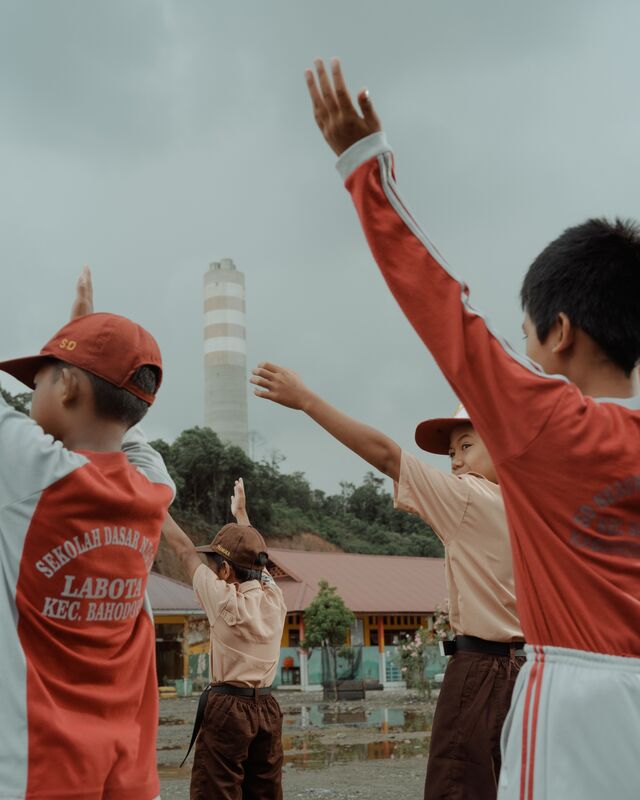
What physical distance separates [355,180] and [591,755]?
108cm

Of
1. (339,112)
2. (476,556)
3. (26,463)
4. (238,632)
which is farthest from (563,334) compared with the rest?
(238,632)

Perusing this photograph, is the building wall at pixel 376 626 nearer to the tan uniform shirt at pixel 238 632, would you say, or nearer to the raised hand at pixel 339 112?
the tan uniform shirt at pixel 238 632

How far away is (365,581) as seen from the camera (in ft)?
115

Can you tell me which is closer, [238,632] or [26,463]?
[26,463]

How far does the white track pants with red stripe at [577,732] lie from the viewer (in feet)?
5.08

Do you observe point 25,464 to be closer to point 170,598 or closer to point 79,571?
point 79,571

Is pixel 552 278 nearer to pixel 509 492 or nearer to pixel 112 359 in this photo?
pixel 509 492

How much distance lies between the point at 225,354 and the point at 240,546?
5601cm

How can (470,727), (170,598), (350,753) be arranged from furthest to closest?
(170,598) < (350,753) < (470,727)

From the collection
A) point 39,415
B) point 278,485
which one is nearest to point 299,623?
point 278,485

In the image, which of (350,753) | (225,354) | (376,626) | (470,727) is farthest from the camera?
(225,354)

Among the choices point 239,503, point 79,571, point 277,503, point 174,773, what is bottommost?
point 174,773

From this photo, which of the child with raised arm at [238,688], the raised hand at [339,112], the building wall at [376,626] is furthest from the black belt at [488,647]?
the building wall at [376,626]

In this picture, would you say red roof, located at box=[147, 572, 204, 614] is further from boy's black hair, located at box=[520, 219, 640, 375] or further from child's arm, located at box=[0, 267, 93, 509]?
boy's black hair, located at box=[520, 219, 640, 375]
